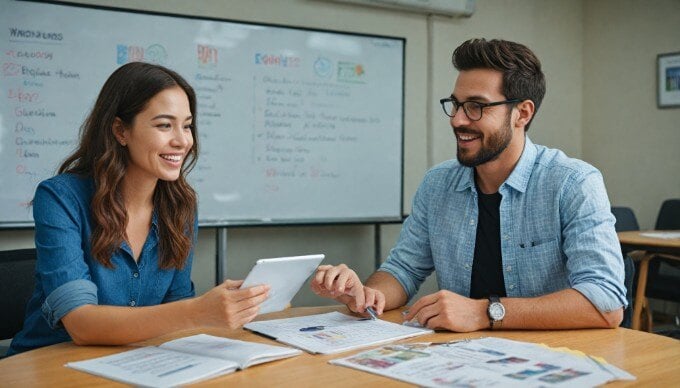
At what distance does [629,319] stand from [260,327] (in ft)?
3.33

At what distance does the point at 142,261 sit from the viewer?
1.86 meters

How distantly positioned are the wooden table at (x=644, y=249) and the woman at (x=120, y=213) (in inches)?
103

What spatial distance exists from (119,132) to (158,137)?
5.0 inches

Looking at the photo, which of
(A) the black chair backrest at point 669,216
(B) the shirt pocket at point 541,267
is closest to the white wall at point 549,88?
(A) the black chair backrest at point 669,216

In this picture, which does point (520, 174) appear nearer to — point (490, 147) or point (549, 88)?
point (490, 147)

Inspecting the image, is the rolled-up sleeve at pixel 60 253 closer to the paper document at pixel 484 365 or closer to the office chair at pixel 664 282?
the paper document at pixel 484 365

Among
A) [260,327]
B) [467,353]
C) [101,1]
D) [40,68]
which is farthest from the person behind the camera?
[101,1]

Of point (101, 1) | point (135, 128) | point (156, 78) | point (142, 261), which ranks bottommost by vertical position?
point (142, 261)

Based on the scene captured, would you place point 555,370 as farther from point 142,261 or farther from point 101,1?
point 101,1

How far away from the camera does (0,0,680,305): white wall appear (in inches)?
170

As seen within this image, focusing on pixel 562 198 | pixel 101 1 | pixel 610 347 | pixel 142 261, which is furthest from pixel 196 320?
pixel 101 1

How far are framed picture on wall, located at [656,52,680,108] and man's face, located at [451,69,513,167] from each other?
11.6 ft

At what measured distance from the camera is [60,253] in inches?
64.0

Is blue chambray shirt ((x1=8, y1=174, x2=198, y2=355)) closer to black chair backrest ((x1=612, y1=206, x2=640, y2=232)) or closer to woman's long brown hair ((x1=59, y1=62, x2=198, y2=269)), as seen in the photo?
woman's long brown hair ((x1=59, y1=62, x2=198, y2=269))
